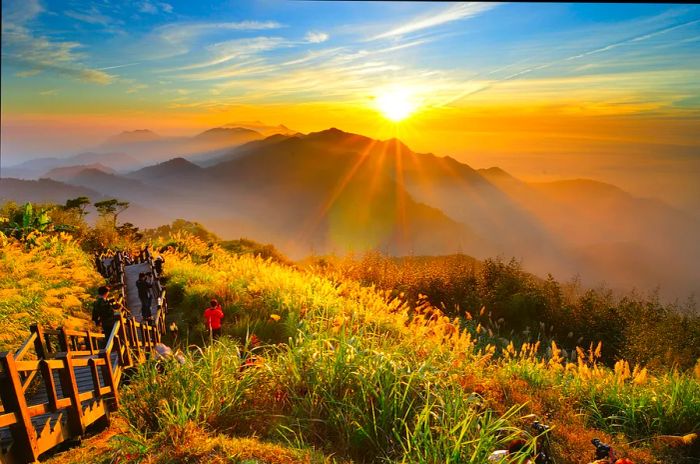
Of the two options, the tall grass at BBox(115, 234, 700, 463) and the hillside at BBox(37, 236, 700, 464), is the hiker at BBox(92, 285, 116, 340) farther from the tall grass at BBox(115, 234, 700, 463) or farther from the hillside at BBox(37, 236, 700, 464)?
the tall grass at BBox(115, 234, 700, 463)

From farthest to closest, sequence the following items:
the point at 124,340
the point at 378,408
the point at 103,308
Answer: the point at 103,308 → the point at 124,340 → the point at 378,408

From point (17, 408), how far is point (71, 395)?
42.1 inches

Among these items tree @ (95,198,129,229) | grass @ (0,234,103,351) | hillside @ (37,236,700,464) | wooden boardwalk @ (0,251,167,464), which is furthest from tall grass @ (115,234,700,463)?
tree @ (95,198,129,229)

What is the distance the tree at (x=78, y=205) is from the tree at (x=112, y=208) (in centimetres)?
44

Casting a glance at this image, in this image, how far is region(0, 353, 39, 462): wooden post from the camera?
4.47m

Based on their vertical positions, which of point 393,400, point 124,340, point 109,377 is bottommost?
point 393,400

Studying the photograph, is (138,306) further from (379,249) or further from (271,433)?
(271,433)

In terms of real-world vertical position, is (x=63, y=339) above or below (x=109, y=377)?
above

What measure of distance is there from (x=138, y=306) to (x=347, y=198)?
1719 inches

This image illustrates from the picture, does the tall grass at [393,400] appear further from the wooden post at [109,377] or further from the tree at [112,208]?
the tree at [112,208]

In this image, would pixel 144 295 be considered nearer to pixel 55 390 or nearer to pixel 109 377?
pixel 109 377

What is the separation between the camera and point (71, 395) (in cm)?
564

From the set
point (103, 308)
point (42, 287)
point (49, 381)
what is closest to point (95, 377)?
point (49, 381)

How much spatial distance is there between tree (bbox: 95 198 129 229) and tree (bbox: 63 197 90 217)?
0.44 meters
